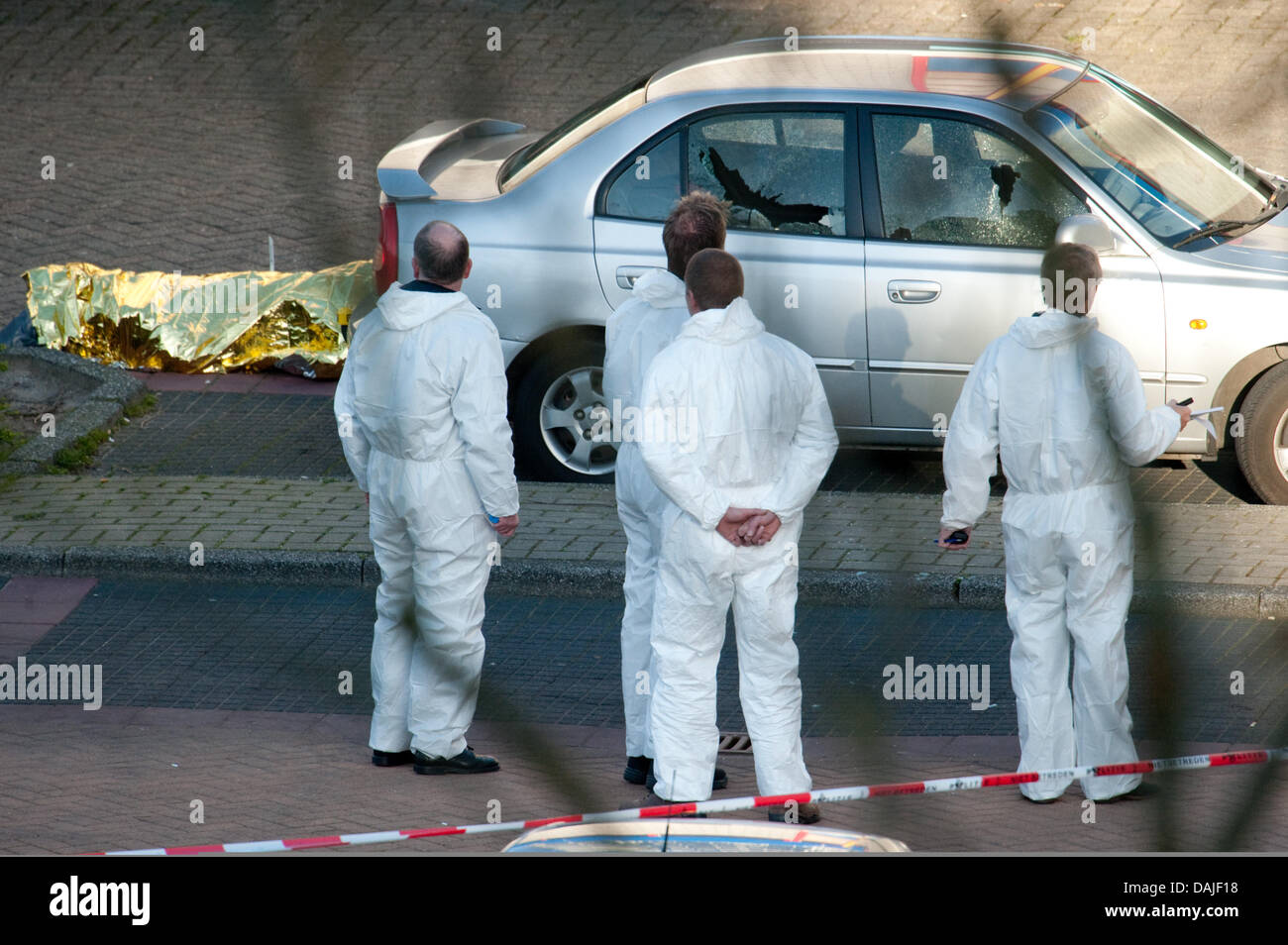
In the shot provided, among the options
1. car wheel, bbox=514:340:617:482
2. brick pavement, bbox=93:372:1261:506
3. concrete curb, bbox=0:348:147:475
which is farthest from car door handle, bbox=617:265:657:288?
concrete curb, bbox=0:348:147:475

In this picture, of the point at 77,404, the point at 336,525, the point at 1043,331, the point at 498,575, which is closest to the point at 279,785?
the point at 498,575

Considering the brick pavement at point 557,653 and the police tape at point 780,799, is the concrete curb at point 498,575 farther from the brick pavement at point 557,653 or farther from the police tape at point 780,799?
the police tape at point 780,799

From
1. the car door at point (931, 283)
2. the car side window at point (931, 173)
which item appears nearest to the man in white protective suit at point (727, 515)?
the car side window at point (931, 173)

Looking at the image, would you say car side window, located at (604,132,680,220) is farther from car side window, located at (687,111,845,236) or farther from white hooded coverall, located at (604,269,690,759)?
white hooded coverall, located at (604,269,690,759)

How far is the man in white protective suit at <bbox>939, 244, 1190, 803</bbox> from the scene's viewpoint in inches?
193

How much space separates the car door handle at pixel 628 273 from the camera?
771cm

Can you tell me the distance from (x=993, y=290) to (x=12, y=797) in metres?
4.60

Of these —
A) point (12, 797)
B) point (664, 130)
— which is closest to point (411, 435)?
point (12, 797)

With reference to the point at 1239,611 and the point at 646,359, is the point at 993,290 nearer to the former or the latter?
the point at 1239,611

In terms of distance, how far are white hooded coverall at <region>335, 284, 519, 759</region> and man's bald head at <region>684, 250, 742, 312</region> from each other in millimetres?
786

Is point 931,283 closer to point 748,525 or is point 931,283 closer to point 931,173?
point 931,173

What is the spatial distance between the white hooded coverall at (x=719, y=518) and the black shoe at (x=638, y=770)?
0.35 metres

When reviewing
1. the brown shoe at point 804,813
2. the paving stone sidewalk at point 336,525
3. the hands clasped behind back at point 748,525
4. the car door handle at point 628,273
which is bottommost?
the brown shoe at point 804,813

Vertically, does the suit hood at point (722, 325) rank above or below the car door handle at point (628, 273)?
below
